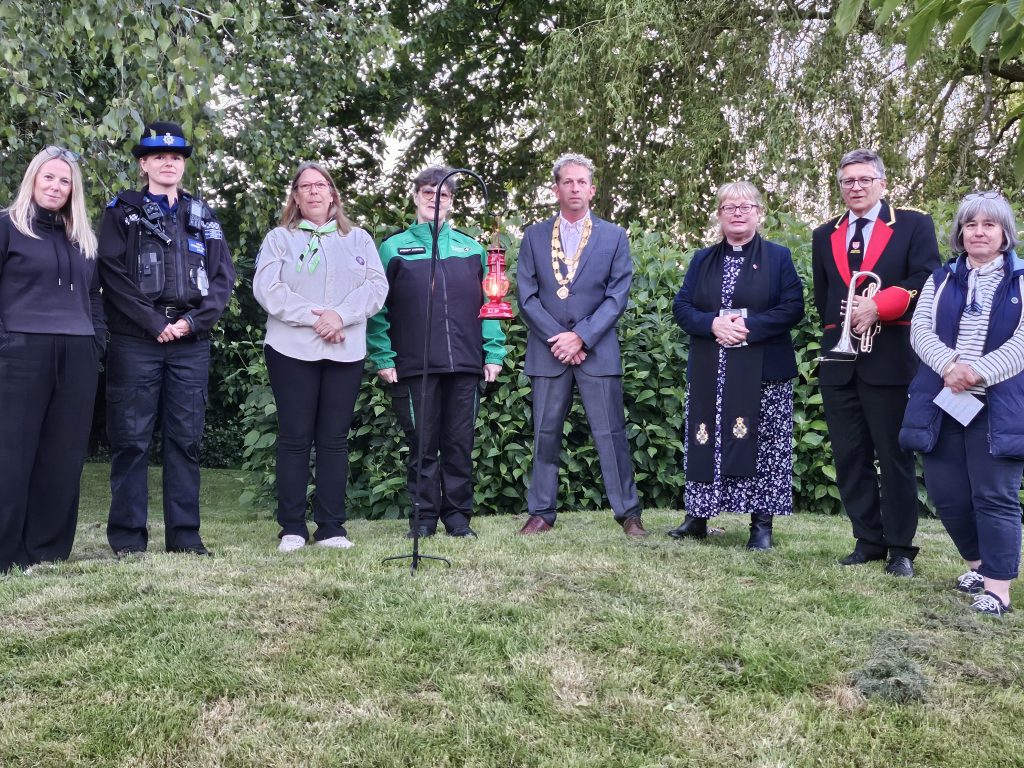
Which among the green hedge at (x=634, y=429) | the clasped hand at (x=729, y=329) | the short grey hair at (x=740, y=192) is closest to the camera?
the clasped hand at (x=729, y=329)

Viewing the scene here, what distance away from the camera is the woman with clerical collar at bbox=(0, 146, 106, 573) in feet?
16.0

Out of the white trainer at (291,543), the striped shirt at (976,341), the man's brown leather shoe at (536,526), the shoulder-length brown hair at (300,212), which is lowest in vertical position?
the white trainer at (291,543)

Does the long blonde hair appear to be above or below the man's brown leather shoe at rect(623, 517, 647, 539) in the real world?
above

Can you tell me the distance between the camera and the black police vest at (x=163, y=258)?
521 cm

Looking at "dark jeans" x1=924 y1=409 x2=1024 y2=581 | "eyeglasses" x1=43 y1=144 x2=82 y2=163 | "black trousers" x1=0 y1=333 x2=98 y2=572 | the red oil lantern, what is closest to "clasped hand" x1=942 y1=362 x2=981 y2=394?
"dark jeans" x1=924 y1=409 x2=1024 y2=581

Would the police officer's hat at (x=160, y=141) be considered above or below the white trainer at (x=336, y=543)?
above

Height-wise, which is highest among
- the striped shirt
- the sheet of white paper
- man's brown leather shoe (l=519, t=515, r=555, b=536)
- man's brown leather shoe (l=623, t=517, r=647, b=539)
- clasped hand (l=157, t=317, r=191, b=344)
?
the striped shirt

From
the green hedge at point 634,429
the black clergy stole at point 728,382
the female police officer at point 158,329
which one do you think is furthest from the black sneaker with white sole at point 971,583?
the female police officer at point 158,329

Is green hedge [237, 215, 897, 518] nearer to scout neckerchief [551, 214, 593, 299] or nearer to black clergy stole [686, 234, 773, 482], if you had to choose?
scout neckerchief [551, 214, 593, 299]

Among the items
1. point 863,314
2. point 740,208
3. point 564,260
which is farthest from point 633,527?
point 740,208

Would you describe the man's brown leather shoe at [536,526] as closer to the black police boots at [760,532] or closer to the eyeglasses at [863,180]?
the black police boots at [760,532]

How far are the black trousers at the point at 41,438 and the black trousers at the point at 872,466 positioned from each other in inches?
154

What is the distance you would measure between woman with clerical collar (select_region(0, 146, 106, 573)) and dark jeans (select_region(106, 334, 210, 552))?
0.15m

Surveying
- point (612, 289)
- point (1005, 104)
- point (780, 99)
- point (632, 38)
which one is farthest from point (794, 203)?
point (612, 289)
